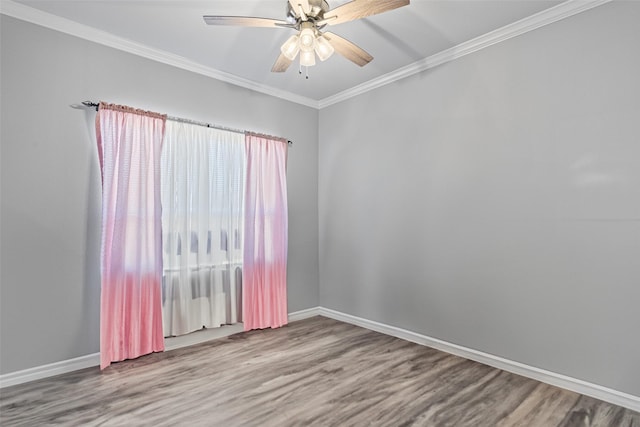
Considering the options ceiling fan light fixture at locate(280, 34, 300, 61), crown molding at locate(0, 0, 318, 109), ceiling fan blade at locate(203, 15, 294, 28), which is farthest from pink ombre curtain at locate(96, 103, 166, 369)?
ceiling fan light fixture at locate(280, 34, 300, 61)

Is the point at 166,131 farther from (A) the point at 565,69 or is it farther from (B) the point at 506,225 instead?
(A) the point at 565,69

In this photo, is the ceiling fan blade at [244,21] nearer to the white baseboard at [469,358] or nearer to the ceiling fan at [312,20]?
the ceiling fan at [312,20]

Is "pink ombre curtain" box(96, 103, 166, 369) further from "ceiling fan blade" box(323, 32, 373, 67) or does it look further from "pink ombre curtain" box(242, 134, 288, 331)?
"ceiling fan blade" box(323, 32, 373, 67)

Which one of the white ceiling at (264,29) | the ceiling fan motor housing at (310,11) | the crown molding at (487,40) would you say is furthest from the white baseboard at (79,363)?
the crown molding at (487,40)

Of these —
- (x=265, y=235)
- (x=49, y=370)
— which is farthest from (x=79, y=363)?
(x=265, y=235)

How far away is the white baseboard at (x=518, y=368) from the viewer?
2.20m

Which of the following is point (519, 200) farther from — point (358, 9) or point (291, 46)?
point (291, 46)

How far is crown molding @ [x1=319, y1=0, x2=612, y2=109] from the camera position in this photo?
2.40 metres

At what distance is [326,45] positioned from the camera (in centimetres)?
208

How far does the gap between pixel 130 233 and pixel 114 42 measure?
163 cm

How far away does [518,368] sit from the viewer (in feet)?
8.62

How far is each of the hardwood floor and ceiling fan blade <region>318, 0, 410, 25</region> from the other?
2.39 meters

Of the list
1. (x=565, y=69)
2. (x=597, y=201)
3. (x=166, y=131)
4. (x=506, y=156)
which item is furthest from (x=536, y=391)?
(x=166, y=131)

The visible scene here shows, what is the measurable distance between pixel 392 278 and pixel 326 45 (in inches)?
93.8
